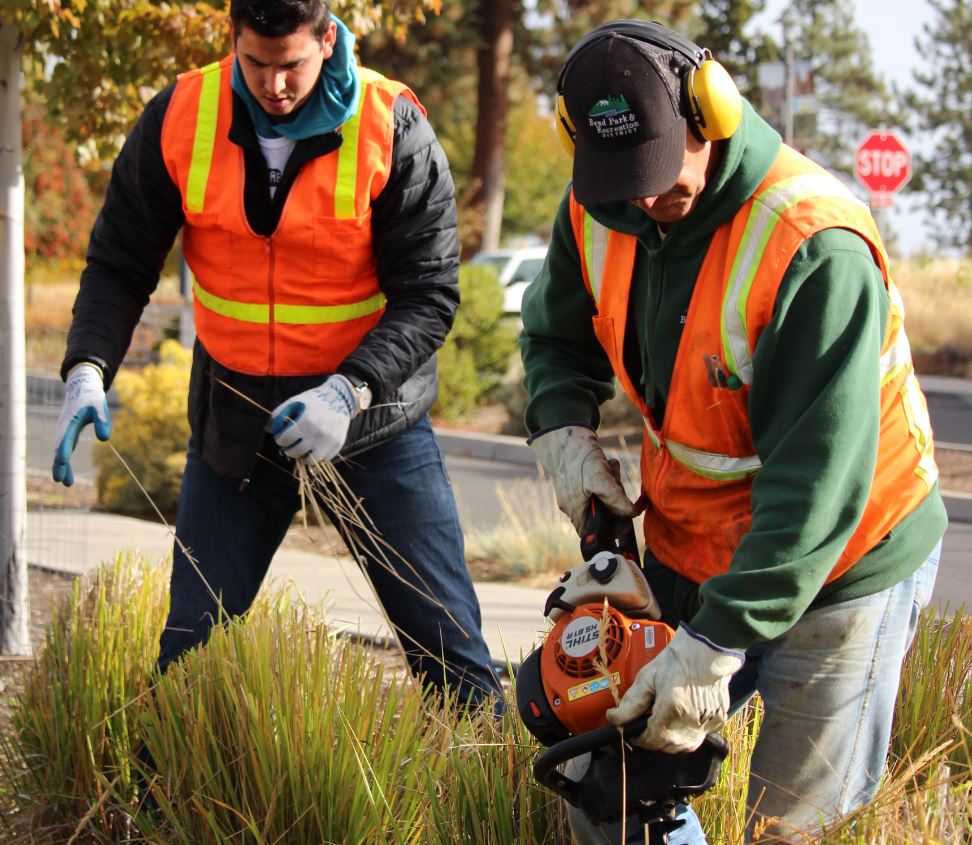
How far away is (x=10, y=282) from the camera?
4.83m

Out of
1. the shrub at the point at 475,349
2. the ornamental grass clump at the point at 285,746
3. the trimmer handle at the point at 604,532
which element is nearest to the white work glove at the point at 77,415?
the ornamental grass clump at the point at 285,746

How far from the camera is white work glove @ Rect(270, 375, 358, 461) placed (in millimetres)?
2992

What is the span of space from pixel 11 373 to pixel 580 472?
275cm

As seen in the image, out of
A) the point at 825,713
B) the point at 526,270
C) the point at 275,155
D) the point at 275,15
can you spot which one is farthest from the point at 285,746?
the point at 526,270

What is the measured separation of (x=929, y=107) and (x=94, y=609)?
168 feet

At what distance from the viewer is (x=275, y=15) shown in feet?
9.95

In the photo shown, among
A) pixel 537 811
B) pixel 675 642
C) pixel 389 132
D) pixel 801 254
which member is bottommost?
pixel 537 811

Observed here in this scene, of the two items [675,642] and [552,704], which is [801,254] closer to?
[675,642]

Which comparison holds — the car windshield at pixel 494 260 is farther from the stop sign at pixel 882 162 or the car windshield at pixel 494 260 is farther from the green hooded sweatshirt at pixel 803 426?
the green hooded sweatshirt at pixel 803 426

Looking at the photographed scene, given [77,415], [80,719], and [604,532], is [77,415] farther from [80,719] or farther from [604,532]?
[604,532]

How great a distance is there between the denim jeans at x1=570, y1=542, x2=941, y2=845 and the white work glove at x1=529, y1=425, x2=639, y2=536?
44cm

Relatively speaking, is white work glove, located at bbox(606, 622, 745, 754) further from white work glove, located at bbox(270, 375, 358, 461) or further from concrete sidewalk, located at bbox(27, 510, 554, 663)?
concrete sidewalk, located at bbox(27, 510, 554, 663)

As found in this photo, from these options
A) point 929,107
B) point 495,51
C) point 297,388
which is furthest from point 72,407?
point 929,107

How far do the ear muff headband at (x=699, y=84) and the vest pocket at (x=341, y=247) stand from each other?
A: 3.28 feet
